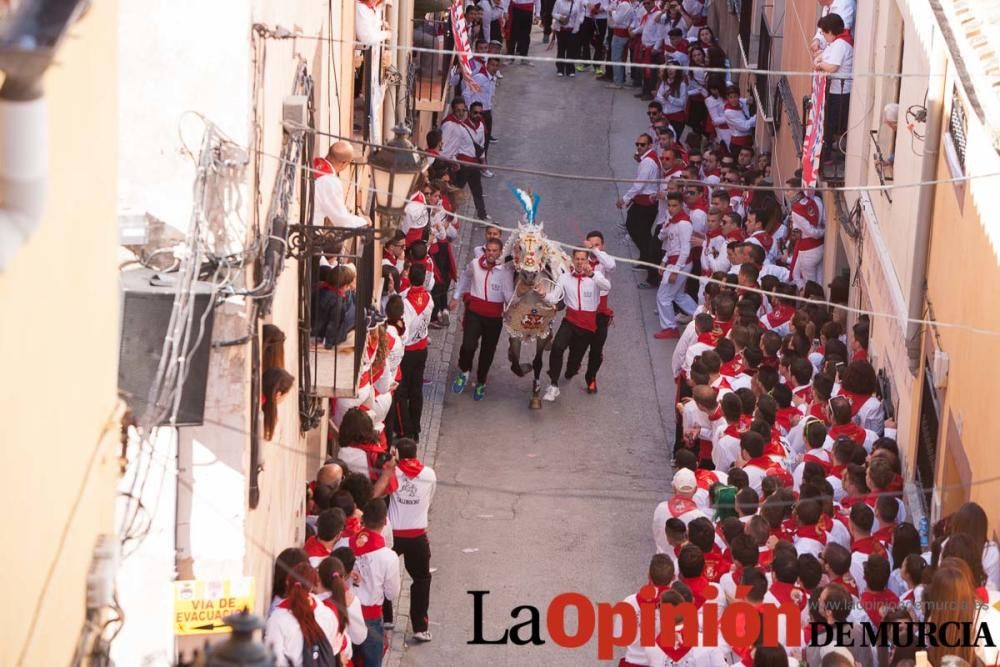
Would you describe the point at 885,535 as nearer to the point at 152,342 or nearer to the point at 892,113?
the point at 892,113

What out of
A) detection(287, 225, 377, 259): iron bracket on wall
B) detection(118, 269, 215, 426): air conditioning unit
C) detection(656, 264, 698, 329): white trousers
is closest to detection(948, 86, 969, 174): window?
detection(287, 225, 377, 259): iron bracket on wall

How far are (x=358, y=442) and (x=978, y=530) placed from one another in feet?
18.3

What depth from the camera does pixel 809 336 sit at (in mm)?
17016

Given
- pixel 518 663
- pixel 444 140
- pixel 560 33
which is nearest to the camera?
pixel 518 663

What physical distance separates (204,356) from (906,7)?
8.24m

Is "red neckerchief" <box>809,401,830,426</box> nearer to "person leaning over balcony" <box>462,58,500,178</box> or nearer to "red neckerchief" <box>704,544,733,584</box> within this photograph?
"red neckerchief" <box>704,544,733,584</box>

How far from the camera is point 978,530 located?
11.3 metres

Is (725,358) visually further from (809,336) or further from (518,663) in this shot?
(518,663)

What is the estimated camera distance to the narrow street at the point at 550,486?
50.1ft

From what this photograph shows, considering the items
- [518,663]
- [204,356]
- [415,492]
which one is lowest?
[518,663]

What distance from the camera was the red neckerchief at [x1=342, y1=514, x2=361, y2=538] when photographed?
13.5 m

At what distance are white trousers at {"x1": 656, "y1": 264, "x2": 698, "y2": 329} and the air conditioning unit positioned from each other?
11076 millimetres

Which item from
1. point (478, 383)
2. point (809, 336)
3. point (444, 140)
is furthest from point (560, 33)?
point (809, 336)

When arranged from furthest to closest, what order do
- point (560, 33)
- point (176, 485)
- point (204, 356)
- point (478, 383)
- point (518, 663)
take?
1. point (560, 33)
2. point (478, 383)
3. point (518, 663)
4. point (176, 485)
5. point (204, 356)
